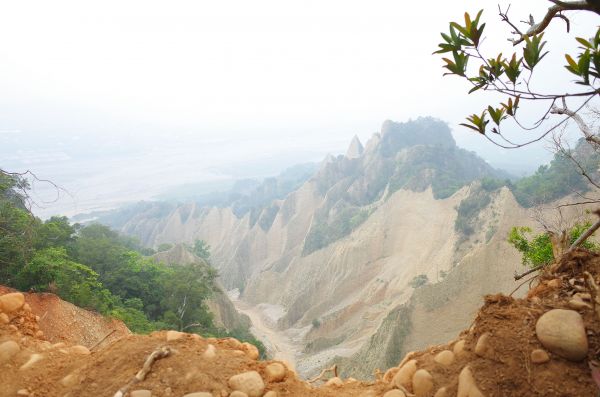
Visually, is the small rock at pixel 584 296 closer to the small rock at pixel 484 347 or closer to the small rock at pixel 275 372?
the small rock at pixel 484 347

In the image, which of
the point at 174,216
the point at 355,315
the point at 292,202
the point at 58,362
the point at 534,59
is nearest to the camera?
the point at 534,59

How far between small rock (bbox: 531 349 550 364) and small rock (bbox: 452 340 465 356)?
55 cm

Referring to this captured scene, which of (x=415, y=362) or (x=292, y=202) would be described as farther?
(x=292, y=202)

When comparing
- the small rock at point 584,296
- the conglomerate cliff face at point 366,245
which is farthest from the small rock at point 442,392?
the conglomerate cliff face at point 366,245

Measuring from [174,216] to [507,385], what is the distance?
257 feet

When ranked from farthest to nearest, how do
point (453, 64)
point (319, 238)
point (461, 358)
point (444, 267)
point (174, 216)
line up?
point (174, 216), point (319, 238), point (444, 267), point (461, 358), point (453, 64)

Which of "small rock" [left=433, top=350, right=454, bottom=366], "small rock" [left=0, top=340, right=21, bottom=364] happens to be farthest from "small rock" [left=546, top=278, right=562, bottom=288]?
"small rock" [left=0, top=340, right=21, bottom=364]

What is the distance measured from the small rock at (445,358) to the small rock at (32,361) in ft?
13.3

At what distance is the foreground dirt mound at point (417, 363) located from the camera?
8.30 ft

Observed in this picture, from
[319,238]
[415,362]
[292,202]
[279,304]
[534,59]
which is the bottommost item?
[279,304]

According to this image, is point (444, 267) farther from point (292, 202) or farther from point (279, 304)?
point (292, 202)

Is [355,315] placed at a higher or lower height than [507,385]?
lower

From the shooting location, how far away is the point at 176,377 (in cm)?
325

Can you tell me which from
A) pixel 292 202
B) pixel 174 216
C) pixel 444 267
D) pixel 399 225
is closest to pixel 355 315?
pixel 444 267
